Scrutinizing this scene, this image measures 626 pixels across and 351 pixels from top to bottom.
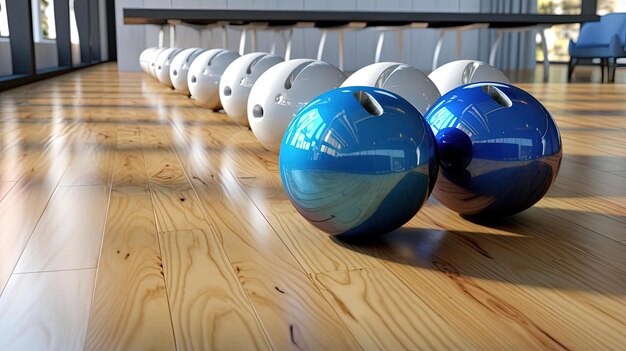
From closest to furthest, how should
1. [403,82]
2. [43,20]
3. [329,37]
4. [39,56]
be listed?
[403,82]
[39,56]
[43,20]
[329,37]

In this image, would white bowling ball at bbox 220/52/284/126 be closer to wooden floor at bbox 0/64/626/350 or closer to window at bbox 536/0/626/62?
wooden floor at bbox 0/64/626/350

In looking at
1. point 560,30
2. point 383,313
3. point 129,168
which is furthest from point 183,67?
point 560,30

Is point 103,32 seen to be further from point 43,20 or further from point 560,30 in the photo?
point 560,30

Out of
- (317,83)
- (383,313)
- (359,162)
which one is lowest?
(383,313)

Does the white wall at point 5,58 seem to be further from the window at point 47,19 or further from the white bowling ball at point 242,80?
the white bowling ball at point 242,80

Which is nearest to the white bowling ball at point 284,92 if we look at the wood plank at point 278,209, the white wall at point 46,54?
the wood plank at point 278,209

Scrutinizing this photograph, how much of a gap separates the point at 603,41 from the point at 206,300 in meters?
7.36

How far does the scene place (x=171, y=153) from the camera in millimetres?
2244

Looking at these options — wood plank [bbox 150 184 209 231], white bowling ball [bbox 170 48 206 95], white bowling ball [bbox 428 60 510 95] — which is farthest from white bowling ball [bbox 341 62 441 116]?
white bowling ball [bbox 170 48 206 95]

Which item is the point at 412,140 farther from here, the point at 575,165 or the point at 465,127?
the point at 575,165

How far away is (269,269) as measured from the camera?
1.10 meters

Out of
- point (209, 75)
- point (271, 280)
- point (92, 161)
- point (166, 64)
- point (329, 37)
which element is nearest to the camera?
point (271, 280)

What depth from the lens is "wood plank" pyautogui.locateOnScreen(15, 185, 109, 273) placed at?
1121mm

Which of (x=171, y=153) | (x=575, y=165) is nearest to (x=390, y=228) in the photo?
(x=575, y=165)
